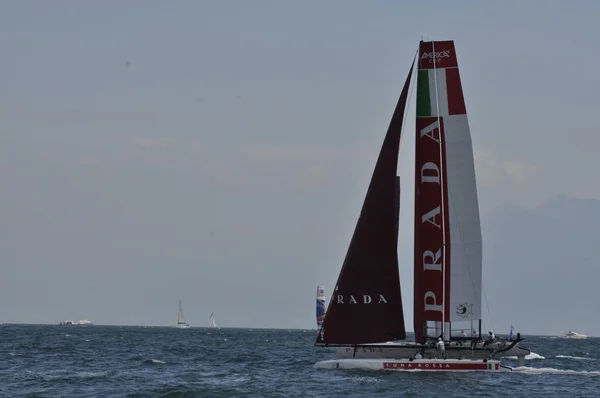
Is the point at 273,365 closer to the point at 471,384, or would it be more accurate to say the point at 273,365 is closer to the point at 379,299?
the point at 379,299

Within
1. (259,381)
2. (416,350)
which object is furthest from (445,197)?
(259,381)

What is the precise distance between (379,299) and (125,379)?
11.4m

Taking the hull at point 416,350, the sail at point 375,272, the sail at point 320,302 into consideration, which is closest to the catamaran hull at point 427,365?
the hull at point 416,350

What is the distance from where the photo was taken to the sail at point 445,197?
151ft

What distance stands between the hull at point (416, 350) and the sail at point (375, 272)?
437 millimetres

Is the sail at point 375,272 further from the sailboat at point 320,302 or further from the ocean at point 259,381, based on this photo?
the sailboat at point 320,302

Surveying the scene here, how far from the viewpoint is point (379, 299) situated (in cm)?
4628

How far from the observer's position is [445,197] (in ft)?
152

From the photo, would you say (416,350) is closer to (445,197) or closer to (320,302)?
(445,197)

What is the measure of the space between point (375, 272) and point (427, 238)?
2.68 metres

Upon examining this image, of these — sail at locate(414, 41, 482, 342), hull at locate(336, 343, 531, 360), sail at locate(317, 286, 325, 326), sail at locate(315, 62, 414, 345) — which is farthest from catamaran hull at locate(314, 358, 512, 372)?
sail at locate(317, 286, 325, 326)

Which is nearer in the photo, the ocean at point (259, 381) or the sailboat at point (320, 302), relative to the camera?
the ocean at point (259, 381)

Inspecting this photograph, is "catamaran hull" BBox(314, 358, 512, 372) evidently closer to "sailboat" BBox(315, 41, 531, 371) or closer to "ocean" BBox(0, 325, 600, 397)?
"ocean" BBox(0, 325, 600, 397)

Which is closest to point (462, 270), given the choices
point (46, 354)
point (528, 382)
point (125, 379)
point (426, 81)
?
point (528, 382)
